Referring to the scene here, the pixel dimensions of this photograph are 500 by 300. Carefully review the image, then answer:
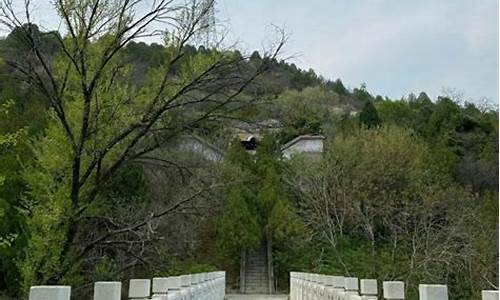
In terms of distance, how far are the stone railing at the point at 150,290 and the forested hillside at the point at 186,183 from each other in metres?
2.14

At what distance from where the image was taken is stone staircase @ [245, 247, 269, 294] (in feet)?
65.1

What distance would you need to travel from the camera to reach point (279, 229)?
1948cm

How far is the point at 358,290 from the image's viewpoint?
5.08 meters

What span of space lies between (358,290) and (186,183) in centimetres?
668

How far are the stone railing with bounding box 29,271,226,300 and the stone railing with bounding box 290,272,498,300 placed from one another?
149 centimetres

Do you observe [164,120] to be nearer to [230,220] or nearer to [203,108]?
[203,108]

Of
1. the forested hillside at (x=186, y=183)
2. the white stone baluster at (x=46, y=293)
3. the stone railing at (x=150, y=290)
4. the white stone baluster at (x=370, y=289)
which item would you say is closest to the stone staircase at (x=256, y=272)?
the forested hillside at (x=186, y=183)

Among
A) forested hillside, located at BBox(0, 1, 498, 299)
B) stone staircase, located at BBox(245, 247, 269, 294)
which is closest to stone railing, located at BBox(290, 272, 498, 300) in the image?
forested hillside, located at BBox(0, 1, 498, 299)

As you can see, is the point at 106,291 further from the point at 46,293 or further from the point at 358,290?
the point at 358,290

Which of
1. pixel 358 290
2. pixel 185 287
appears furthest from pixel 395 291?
pixel 185 287

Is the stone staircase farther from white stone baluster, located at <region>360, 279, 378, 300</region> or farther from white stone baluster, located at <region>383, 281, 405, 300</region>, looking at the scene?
white stone baluster, located at <region>383, 281, 405, 300</region>

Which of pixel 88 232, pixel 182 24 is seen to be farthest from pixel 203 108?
pixel 88 232

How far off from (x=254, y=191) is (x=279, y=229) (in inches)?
83.6

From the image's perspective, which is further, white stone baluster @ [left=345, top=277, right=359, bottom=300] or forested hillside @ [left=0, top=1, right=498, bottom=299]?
forested hillside @ [left=0, top=1, right=498, bottom=299]
